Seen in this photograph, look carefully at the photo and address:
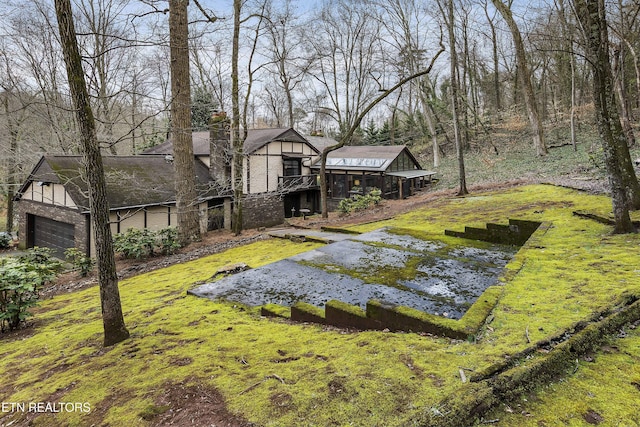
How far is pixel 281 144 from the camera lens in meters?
18.3

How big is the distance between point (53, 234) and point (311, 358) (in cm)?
1458

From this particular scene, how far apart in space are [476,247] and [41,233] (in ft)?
52.8

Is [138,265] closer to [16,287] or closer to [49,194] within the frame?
[16,287]

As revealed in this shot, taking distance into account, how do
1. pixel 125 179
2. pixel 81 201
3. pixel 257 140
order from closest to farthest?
pixel 81 201, pixel 125 179, pixel 257 140

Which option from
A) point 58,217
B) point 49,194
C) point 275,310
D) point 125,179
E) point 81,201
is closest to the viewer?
point 275,310

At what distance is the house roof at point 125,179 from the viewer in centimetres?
1177

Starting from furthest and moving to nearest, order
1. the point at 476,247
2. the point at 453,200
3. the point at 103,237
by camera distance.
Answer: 1. the point at 453,200
2. the point at 476,247
3. the point at 103,237

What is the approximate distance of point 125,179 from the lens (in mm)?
12211

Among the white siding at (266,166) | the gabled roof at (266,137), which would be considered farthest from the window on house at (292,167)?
the gabled roof at (266,137)

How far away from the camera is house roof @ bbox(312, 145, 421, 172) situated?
19906 mm

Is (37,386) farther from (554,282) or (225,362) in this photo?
(554,282)

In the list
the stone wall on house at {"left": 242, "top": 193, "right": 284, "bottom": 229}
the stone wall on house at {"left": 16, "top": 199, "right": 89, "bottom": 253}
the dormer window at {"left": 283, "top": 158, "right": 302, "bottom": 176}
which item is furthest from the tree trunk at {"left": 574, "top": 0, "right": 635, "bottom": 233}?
the dormer window at {"left": 283, "top": 158, "right": 302, "bottom": 176}

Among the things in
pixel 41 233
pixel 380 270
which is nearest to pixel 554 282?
pixel 380 270

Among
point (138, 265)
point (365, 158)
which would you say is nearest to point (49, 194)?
point (138, 265)
